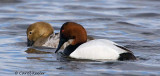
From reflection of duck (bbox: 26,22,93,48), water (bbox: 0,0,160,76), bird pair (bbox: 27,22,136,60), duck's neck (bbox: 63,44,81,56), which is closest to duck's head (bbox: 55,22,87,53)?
bird pair (bbox: 27,22,136,60)

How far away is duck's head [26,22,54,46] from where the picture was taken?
1240 centimetres

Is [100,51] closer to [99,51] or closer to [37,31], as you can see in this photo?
[99,51]

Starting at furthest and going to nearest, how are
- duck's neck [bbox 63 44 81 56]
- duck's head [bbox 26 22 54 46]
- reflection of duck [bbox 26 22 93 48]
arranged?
1. duck's head [bbox 26 22 54 46]
2. reflection of duck [bbox 26 22 93 48]
3. duck's neck [bbox 63 44 81 56]

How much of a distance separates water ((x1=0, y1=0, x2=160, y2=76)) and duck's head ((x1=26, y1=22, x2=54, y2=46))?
32 cm

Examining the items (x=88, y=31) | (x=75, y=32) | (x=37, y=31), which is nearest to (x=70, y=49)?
(x=75, y=32)

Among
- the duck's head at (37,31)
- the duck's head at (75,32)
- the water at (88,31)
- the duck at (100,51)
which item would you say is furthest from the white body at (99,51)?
the duck's head at (37,31)

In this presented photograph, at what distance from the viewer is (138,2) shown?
1995 centimetres

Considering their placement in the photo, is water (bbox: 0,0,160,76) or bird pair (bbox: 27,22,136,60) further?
bird pair (bbox: 27,22,136,60)

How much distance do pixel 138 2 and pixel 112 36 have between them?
695 cm

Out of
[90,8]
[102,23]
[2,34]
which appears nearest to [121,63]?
[2,34]

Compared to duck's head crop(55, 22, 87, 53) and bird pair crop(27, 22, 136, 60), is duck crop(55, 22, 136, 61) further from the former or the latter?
duck's head crop(55, 22, 87, 53)

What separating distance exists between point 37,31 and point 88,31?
233cm

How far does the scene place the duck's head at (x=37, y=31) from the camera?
12.4 meters

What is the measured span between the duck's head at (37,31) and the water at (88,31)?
321 millimetres
